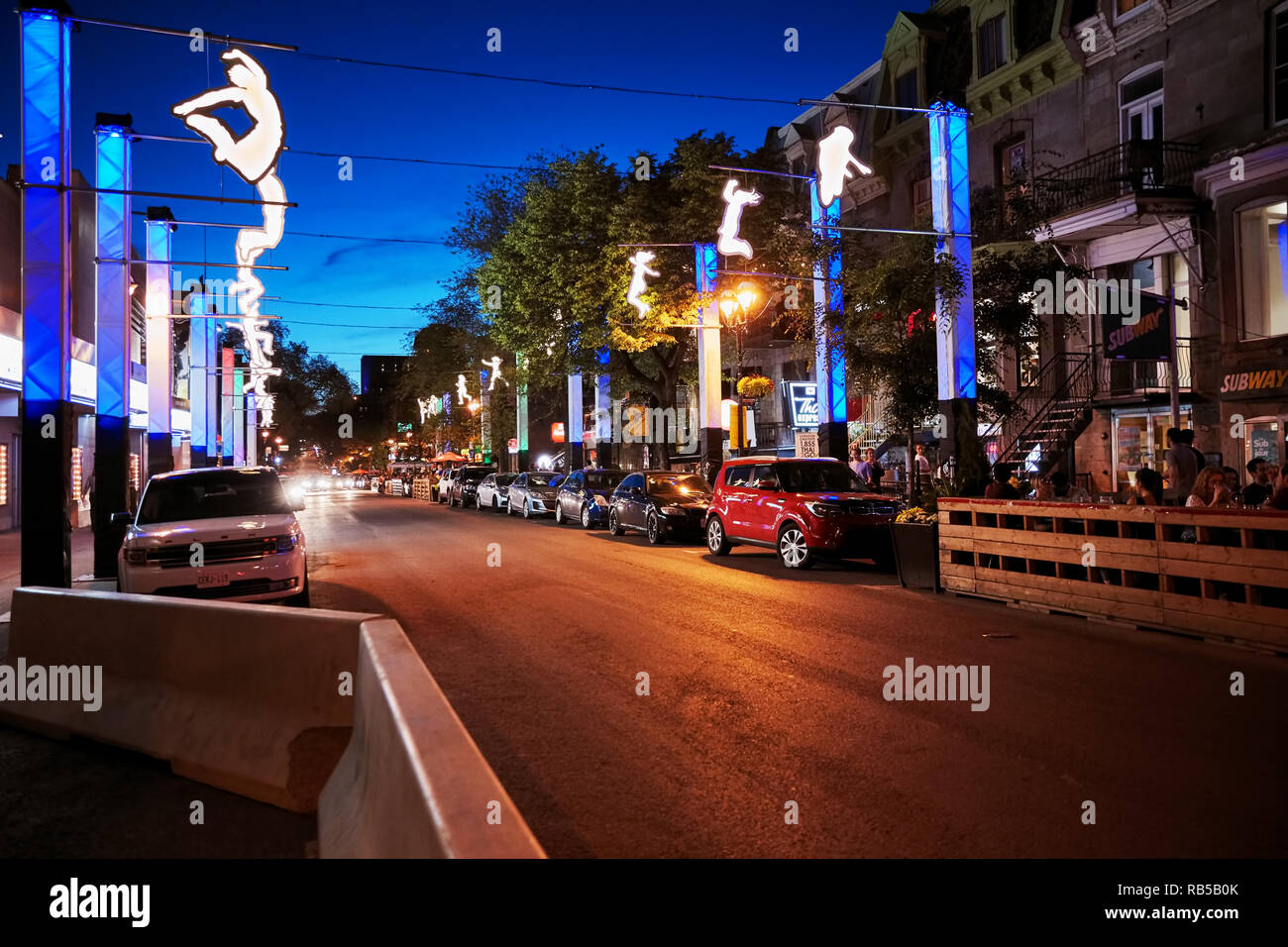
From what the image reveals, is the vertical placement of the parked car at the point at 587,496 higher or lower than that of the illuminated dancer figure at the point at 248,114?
lower

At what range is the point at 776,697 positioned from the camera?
681 centimetres

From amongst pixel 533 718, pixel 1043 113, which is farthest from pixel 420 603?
pixel 1043 113

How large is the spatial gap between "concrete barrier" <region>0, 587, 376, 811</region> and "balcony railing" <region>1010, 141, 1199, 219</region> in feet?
60.8

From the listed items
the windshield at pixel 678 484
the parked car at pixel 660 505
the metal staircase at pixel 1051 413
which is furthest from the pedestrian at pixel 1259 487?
the windshield at pixel 678 484

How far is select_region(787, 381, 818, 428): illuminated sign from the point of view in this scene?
962 inches

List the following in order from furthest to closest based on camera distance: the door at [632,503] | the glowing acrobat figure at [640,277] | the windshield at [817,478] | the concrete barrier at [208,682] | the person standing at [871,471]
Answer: the glowing acrobat figure at [640,277], the person standing at [871,471], the door at [632,503], the windshield at [817,478], the concrete barrier at [208,682]

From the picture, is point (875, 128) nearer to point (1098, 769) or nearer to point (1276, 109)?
point (1276, 109)

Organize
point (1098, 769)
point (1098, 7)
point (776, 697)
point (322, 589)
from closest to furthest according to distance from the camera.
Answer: point (1098, 769), point (776, 697), point (322, 589), point (1098, 7)

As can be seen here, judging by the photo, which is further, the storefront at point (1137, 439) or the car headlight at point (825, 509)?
the storefront at point (1137, 439)

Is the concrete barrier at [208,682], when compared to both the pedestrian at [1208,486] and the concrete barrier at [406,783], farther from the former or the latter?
the pedestrian at [1208,486]

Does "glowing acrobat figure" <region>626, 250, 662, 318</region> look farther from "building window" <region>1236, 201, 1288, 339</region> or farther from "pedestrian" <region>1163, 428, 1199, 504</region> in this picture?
"pedestrian" <region>1163, 428, 1199, 504</region>

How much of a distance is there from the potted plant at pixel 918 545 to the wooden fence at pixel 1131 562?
20 cm

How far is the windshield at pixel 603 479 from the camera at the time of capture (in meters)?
26.3
